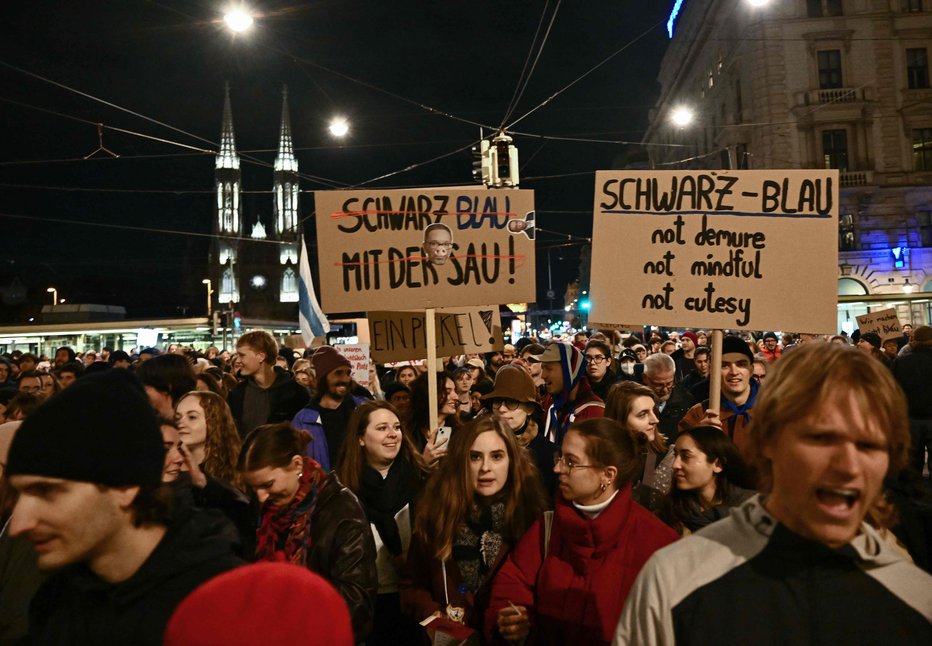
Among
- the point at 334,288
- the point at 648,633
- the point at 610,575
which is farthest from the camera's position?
the point at 334,288

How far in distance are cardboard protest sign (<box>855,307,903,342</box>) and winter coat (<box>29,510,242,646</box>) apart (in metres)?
13.6

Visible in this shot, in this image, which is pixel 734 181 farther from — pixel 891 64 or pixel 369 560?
pixel 891 64

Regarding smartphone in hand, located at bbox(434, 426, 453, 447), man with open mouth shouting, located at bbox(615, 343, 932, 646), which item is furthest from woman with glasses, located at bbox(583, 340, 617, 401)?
man with open mouth shouting, located at bbox(615, 343, 932, 646)

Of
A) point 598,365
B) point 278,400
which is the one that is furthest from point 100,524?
point 598,365

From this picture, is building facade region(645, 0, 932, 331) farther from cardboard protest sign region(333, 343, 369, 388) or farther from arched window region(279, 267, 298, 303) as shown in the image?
arched window region(279, 267, 298, 303)

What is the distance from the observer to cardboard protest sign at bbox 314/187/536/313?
593cm

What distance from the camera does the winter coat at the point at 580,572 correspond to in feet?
9.16

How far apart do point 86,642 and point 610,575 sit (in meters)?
1.80

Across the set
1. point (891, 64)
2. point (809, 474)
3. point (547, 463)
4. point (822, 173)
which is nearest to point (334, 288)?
point (547, 463)

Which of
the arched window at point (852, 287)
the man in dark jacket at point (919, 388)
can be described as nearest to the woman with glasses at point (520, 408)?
the man in dark jacket at point (919, 388)

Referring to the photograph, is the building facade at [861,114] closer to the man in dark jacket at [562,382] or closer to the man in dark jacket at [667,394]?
the man in dark jacket at [667,394]

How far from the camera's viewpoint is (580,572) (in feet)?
9.43

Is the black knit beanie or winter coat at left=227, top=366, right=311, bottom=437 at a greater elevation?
Result: the black knit beanie

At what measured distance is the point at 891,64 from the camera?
3500 cm
